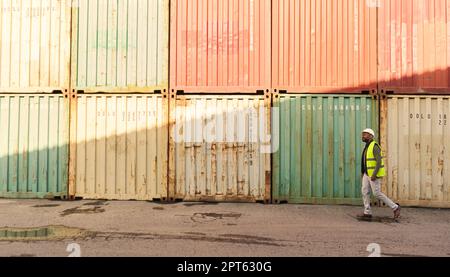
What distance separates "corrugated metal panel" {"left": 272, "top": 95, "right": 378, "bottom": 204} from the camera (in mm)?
8844

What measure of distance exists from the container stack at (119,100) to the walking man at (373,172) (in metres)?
4.69

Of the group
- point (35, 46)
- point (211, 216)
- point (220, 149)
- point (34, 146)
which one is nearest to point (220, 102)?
point (220, 149)

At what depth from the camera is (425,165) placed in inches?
345

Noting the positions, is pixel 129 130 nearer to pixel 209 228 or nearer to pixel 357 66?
pixel 209 228

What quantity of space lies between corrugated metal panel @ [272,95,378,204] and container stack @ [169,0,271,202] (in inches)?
17.2

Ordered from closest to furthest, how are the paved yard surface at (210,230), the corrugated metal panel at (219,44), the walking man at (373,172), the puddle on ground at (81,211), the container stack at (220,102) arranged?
the paved yard surface at (210,230) < the walking man at (373,172) < the puddle on ground at (81,211) < the container stack at (220,102) < the corrugated metal panel at (219,44)

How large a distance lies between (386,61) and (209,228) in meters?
6.11

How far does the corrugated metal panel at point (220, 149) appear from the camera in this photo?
8938 millimetres

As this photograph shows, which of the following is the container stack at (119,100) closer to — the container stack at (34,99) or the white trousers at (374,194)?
the container stack at (34,99)

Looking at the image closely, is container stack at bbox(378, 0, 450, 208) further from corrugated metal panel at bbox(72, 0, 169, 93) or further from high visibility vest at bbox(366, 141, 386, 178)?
corrugated metal panel at bbox(72, 0, 169, 93)

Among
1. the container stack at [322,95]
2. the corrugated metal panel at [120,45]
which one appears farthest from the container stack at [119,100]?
the container stack at [322,95]

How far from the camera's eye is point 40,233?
6234 millimetres

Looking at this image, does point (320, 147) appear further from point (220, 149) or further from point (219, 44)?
point (219, 44)
